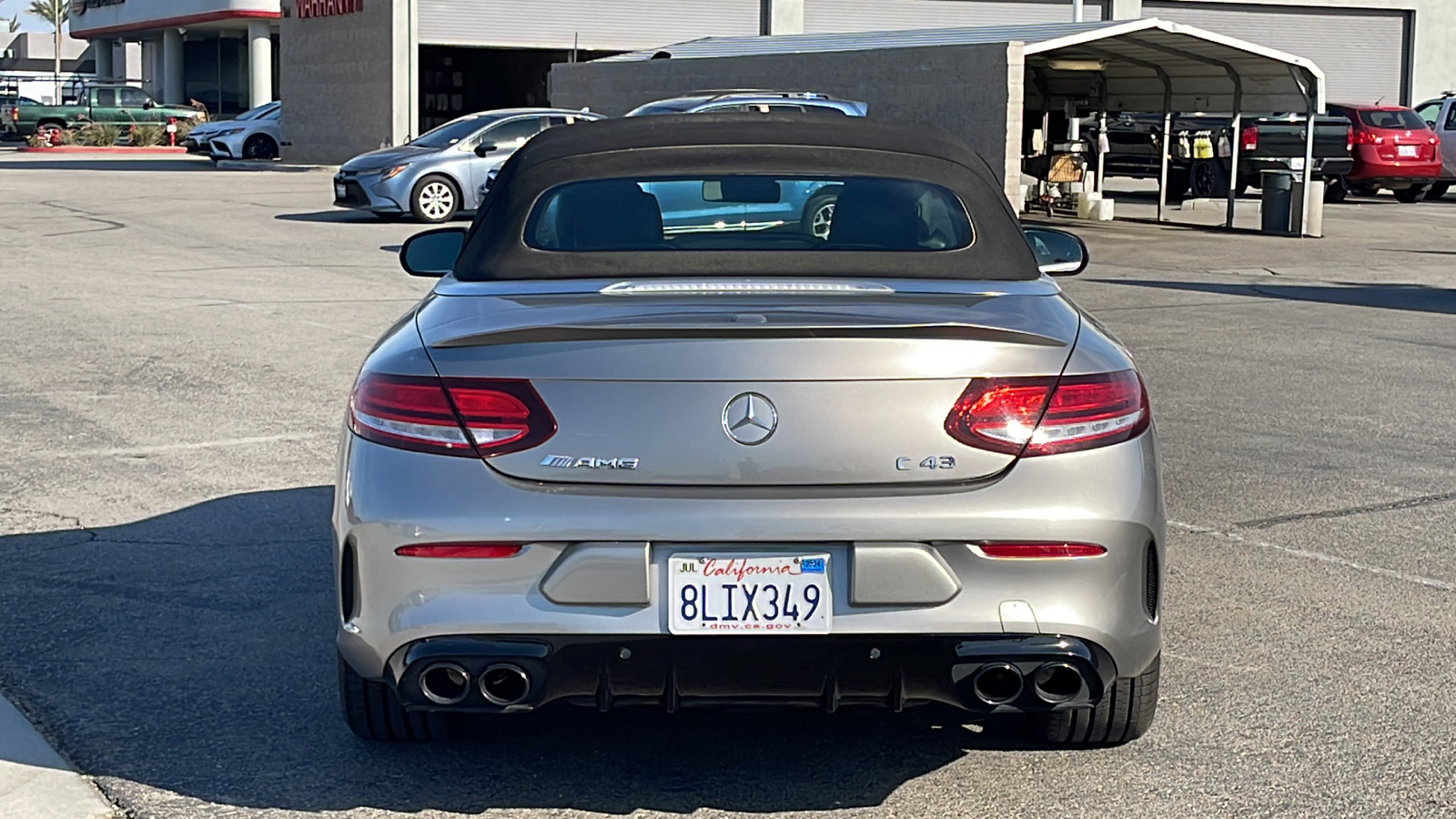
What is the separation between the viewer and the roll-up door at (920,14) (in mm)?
40938

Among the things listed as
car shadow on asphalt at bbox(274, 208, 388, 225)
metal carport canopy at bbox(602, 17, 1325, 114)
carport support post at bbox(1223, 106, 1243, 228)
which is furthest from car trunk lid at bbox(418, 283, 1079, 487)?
carport support post at bbox(1223, 106, 1243, 228)

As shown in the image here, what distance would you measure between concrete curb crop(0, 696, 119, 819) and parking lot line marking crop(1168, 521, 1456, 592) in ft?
13.6

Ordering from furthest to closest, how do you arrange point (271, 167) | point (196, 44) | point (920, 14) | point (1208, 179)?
point (196, 44), point (920, 14), point (271, 167), point (1208, 179)

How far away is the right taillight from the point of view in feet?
12.6

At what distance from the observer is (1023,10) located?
42344 millimetres

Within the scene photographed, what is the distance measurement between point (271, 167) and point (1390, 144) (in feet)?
72.0

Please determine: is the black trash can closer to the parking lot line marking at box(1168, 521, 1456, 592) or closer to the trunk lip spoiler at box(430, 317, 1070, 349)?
the parking lot line marking at box(1168, 521, 1456, 592)

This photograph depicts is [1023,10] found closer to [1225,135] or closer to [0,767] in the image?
[1225,135]

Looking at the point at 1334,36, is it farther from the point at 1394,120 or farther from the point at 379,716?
the point at 379,716

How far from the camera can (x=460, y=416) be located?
12.7ft

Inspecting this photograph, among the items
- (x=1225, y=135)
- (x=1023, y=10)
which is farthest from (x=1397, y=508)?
(x=1023, y=10)

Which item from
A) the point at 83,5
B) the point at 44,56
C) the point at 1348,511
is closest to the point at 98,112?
the point at 83,5

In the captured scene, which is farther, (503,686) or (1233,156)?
(1233,156)

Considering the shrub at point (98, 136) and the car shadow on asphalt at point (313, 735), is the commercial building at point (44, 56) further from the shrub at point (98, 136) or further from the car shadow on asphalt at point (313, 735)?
the car shadow on asphalt at point (313, 735)
